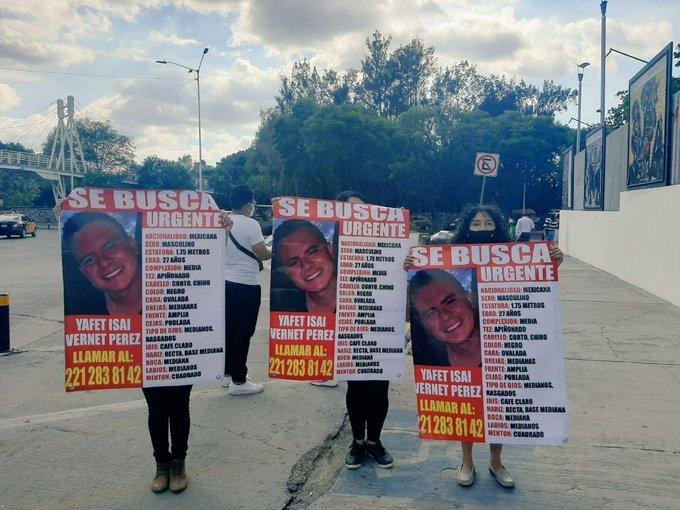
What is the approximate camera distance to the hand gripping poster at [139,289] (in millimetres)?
3785

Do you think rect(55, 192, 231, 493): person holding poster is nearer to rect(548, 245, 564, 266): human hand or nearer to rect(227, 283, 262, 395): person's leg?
rect(227, 283, 262, 395): person's leg

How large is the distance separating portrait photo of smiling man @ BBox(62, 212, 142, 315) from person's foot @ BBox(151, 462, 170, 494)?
998 mm

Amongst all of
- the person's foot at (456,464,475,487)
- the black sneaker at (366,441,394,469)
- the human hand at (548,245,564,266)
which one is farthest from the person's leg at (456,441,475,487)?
the human hand at (548,245,564,266)

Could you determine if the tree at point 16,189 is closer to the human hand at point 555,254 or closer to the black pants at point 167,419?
the black pants at point 167,419

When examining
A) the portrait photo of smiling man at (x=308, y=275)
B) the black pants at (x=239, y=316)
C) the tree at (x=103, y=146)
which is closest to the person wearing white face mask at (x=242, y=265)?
the black pants at (x=239, y=316)

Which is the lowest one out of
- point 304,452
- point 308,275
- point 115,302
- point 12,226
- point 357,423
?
point 304,452

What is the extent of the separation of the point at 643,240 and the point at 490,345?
11.8 metres

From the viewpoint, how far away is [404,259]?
13.6 ft

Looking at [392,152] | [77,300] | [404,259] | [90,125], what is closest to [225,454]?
[77,300]

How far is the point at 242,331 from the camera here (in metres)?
5.55

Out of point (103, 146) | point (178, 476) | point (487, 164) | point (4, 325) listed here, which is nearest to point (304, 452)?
point (178, 476)

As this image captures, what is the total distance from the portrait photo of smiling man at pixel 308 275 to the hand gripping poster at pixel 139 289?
45 cm

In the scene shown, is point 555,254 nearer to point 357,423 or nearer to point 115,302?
point 357,423

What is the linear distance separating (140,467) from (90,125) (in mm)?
99484
